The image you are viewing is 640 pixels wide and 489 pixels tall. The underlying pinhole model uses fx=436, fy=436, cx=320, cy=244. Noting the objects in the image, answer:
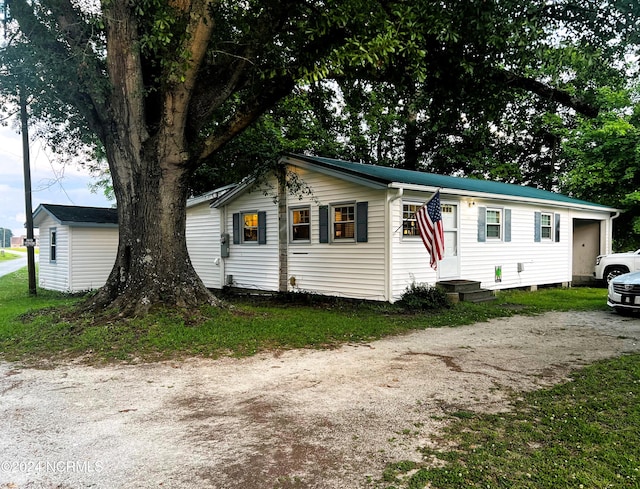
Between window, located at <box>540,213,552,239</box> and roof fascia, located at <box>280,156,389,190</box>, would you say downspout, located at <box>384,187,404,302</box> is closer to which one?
roof fascia, located at <box>280,156,389,190</box>

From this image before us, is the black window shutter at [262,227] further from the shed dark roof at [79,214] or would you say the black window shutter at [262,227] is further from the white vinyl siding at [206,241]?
the shed dark roof at [79,214]

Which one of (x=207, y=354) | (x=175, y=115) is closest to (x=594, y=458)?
(x=207, y=354)

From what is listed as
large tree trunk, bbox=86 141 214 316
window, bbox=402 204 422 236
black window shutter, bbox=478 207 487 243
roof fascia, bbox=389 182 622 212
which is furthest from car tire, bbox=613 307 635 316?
large tree trunk, bbox=86 141 214 316

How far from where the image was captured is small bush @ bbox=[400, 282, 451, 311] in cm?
986

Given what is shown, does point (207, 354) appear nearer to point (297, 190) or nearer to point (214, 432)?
point (214, 432)

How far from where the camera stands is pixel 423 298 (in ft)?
33.2

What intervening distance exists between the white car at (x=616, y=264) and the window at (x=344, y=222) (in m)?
9.46

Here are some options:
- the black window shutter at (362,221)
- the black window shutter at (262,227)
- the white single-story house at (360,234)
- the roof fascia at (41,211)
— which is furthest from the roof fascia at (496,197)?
the roof fascia at (41,211)

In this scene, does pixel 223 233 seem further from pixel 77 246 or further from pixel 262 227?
pixel 77 246

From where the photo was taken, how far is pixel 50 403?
4203 millimetres

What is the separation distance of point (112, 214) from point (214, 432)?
1429cm

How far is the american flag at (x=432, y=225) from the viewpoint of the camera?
9594 millimetres

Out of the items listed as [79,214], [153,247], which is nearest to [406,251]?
[153,247]

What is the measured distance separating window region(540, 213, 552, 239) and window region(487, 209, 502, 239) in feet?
8.18
